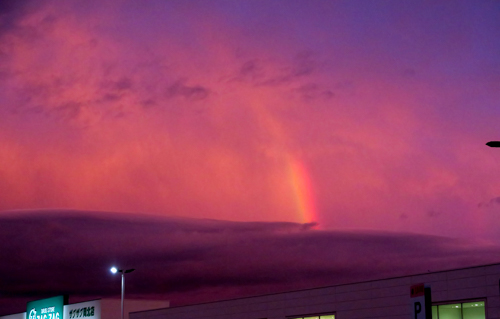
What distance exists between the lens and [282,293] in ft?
142

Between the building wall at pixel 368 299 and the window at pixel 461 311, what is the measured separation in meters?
0.33

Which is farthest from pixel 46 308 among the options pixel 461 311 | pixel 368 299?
pixel 461 311

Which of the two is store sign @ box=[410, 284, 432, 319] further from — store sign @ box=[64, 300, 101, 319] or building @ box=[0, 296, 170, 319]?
store sign @ box=[64, 300, 101, 319]

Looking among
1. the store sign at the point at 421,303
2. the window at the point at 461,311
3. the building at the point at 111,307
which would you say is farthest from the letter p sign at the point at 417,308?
the building at the point at 111,307

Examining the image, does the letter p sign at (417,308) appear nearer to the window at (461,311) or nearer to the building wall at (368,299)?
the building wall at (368,299)

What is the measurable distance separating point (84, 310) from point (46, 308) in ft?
23.8

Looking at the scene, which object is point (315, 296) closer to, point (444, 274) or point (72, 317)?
point (444, 274)

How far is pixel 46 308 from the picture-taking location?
7100cm

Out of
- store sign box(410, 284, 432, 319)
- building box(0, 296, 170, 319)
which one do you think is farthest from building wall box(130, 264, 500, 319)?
store sign box(410, 284, 432, 319)

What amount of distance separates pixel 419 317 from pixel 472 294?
71.1 feet

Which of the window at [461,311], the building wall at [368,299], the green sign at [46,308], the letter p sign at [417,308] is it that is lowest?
the letter p sign at [417,308]

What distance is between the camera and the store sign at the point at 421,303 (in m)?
10.7

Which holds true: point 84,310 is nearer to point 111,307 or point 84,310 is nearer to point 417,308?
point 111,307

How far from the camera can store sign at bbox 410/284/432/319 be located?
35.0ft
